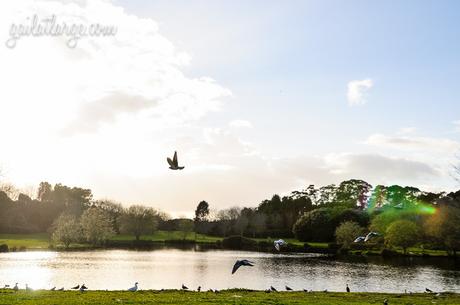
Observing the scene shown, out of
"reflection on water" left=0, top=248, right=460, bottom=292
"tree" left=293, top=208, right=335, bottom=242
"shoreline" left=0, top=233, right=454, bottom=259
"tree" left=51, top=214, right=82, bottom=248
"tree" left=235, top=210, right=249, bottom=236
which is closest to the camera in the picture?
"reflection on water" left=0, top=248, right=460, bottom=292

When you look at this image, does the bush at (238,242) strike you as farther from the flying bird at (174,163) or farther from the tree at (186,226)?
the flying bird at (174,163)

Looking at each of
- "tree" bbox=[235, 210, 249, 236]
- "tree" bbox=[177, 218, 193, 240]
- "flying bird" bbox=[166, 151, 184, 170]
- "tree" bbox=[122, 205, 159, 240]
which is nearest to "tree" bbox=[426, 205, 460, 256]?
"flying bird" bbox=[166, 151, 184, 170]

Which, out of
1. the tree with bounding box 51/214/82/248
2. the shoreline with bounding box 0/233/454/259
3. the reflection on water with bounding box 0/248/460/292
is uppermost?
the tree with bounding box 51/214/82/248

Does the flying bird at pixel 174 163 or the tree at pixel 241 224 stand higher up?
the flying bird at pixel 174 163

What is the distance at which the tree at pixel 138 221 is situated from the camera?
525 ft

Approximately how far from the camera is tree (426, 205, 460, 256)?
97438 millimetres

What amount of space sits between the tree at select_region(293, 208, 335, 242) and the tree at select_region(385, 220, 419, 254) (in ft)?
130

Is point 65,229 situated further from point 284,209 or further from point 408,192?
point 408,192

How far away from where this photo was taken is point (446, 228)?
9981 cm

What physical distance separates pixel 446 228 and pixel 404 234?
10.1 m

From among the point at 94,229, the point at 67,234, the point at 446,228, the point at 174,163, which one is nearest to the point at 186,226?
the point at 94,229

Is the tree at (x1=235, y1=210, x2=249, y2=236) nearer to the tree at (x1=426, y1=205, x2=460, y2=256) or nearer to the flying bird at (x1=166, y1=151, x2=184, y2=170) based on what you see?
the tree at (x1=426, y1=205, x2=460, y2=256)

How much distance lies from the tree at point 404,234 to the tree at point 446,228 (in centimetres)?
340

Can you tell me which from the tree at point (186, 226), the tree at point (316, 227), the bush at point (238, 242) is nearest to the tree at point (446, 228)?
the tree at point (316, 227)
